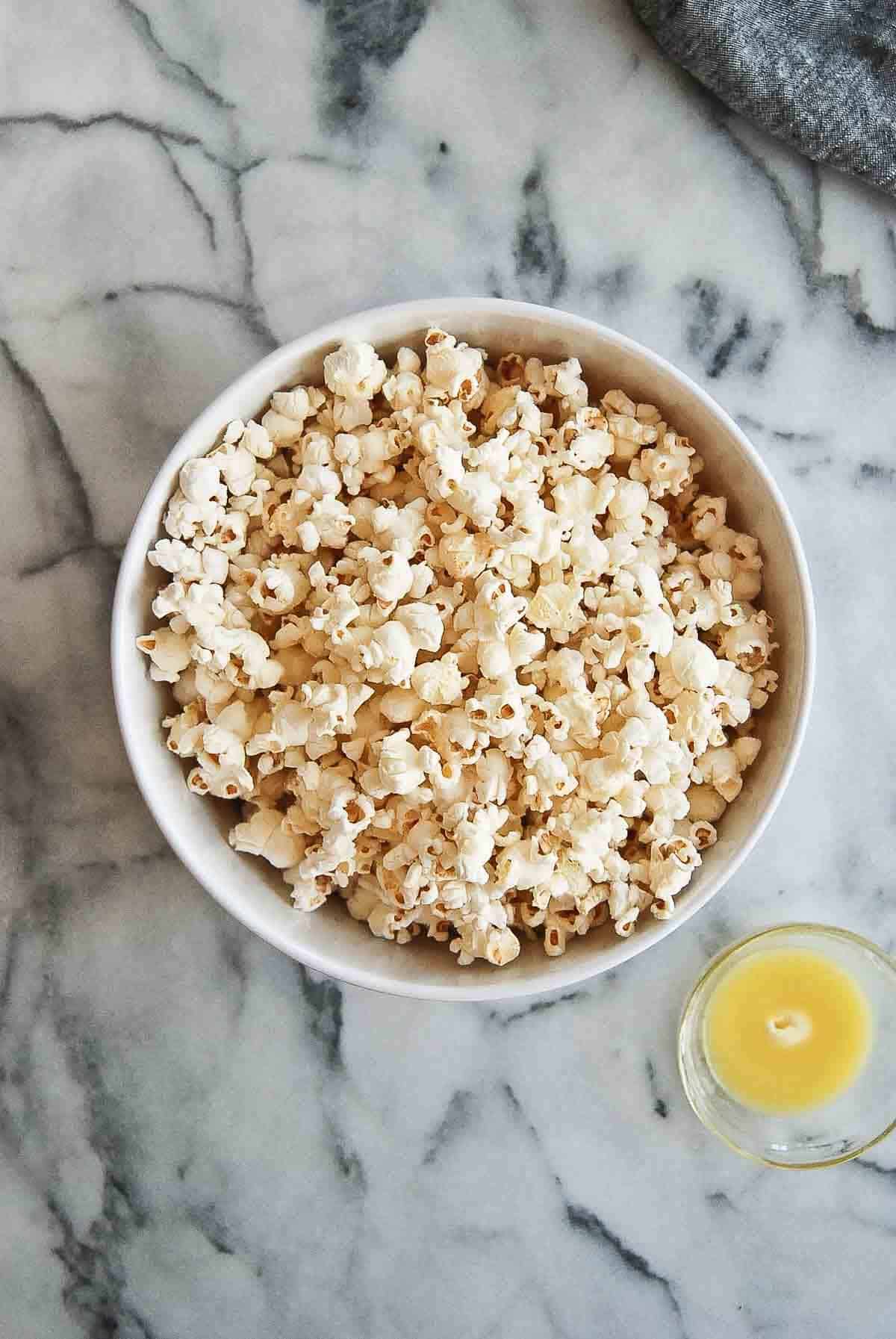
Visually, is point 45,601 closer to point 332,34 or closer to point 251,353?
point 251,353

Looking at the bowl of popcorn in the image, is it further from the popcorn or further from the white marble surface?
the white marble surface

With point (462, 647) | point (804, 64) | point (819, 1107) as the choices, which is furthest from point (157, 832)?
point (804, 64)

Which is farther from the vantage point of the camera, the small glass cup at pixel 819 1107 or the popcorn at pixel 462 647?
the small glass cup at pixel 819 1107

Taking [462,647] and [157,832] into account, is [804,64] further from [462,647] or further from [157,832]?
[157,832]

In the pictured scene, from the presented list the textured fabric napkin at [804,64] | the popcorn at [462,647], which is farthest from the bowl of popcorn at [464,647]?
the textured fabric napkin at [804,64]

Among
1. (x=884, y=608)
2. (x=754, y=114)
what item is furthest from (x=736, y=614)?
(x=754, y=114)

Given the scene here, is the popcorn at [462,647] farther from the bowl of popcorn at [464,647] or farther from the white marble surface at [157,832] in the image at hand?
the white marble surface at [157,832]

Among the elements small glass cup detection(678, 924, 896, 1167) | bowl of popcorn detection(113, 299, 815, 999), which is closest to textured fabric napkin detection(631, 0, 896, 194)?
bowl of popcorn detection(113, 299, 815, 999)
